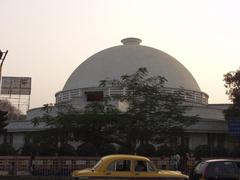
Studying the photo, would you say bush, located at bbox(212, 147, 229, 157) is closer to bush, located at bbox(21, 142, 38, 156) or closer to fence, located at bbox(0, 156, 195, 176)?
fence, located at bbox(0, 156, 195, 176)

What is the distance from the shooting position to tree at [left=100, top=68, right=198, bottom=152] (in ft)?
97.0

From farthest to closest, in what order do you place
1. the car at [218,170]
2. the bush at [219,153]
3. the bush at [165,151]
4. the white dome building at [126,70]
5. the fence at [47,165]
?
the white dome building at [126,70], the bush at [219,153], the bush at [165,151], the fence at [47,165], the car at [218,170]

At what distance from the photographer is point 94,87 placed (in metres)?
53.7

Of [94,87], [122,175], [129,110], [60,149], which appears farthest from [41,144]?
[94,87]

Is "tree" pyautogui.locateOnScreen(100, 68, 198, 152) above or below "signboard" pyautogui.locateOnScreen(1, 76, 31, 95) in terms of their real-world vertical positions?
below

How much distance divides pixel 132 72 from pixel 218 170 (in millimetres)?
38296

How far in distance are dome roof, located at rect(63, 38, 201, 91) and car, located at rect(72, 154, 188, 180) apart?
36870mm

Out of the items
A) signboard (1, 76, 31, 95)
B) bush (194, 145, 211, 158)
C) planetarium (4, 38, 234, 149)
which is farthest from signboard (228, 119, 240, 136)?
signboard (1, 76, 31, 95)

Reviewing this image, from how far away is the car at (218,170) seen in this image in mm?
16250

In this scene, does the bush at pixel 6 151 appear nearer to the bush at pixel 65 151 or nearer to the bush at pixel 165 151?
the bush at pixel 65 151

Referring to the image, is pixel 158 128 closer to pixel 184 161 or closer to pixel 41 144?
pixel 184 161

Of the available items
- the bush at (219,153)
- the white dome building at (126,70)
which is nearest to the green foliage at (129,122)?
the bush at (219,153)

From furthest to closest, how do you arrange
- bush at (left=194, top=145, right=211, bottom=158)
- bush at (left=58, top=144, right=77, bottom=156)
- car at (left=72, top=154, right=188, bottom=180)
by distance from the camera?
bush at (left=194, top=145, right=211, bottom=158) → bush at (left=58, top=144, right=77, bottom=156) → car at (left=72, top=154, right=188, bottom=180)

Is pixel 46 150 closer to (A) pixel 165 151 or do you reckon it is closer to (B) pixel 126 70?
(A) pixel 165 151
